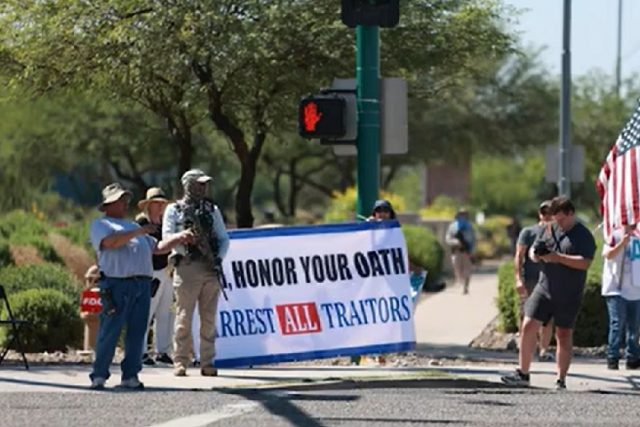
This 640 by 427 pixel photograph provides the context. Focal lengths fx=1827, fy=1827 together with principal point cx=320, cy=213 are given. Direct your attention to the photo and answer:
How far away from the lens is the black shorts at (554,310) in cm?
1522

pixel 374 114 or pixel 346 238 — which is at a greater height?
pixel 374 114

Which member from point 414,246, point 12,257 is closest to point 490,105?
point 414,246

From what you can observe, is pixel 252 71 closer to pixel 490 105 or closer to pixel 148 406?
pixel 148 406

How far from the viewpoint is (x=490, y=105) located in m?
57.8

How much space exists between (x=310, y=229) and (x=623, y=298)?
136 inches

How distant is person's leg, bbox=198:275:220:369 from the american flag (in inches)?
148

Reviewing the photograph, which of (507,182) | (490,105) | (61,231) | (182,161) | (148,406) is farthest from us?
(507,182)

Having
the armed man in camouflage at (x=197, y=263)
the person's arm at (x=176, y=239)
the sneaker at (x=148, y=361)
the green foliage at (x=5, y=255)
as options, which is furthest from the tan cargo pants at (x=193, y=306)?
the green foliage at (x=5, y=255)

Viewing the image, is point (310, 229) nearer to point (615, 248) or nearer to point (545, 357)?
point (615, 248)

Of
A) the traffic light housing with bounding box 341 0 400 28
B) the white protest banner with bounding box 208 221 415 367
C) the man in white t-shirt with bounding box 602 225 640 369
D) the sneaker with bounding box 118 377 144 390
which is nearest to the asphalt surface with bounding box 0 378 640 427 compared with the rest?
the sneaker with bounding box 118 377 144 390

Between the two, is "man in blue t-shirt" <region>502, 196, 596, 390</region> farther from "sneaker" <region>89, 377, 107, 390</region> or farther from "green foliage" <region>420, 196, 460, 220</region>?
"green foliage" <region>420, 196, 460, 220</region>

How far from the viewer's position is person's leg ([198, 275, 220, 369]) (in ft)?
50.1

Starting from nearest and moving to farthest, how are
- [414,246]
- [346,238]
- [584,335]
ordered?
1. [346,238]
2. [584,335]
3. [414,246]

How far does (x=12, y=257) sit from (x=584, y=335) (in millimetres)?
8951
